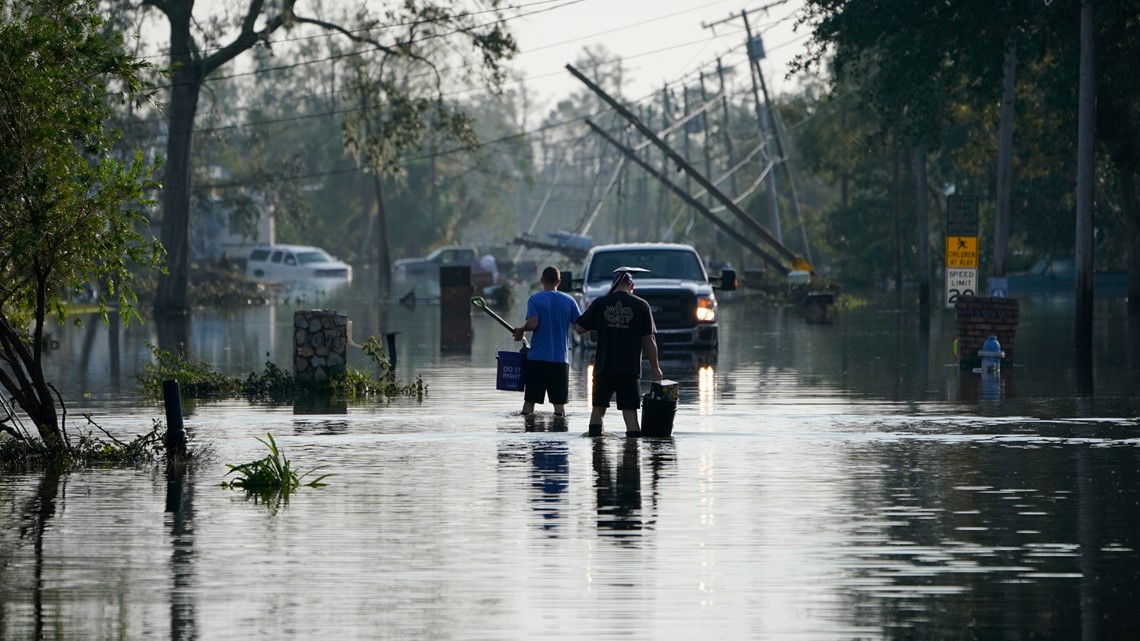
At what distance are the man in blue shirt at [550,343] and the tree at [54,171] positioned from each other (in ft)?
15.5

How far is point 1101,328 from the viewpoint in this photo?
1641 inches

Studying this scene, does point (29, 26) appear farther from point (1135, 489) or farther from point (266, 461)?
point (1135, 489)

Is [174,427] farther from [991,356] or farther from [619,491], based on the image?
[991,356]

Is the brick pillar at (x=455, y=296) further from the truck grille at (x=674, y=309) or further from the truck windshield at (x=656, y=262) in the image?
the truck grille at (x=674, y=309)

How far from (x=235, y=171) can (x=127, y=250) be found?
10191 centimetres

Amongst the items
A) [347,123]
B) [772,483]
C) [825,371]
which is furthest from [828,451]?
[347,123]

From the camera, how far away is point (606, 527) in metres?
12.1

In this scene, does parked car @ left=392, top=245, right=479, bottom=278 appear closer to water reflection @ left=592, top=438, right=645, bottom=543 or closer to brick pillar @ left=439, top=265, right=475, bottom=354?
brick pillar @ left=439, top=265, right=475, bottom=354

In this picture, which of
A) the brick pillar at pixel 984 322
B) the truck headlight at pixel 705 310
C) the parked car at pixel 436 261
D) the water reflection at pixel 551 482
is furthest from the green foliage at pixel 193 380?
the parked car at pixel 436 261

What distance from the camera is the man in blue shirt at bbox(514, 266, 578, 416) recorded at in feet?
62.8

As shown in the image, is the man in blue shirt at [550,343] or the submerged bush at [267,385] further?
the submerged bush at [267,385]

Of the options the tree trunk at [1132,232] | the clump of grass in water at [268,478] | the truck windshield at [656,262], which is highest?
the tree trunk at [1132,232]

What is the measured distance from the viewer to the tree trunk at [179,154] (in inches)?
2094

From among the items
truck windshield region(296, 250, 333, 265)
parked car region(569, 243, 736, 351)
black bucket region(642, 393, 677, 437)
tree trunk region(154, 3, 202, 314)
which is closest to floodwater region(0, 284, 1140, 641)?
black bucket region(642, 393, 677, 437)
